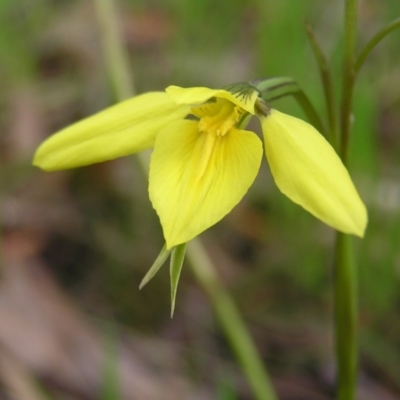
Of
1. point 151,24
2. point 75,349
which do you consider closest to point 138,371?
point 75,349

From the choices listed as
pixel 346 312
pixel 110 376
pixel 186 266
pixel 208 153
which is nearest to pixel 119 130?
pixel 208 153

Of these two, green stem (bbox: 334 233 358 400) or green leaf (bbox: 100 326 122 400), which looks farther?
green leaf (bbox: 100 326 122 400)

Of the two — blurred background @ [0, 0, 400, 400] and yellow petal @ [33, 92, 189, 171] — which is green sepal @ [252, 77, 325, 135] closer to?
yellow petal @ [33, 92, 189, 171]

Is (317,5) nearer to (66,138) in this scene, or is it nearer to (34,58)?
(34,58)

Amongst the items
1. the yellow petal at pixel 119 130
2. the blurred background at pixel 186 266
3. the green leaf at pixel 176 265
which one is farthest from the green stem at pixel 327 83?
the blurred background at pixel 186 266

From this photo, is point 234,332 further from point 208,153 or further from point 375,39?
Result: point 375,39

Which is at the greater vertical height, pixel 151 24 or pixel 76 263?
pixel 151 24

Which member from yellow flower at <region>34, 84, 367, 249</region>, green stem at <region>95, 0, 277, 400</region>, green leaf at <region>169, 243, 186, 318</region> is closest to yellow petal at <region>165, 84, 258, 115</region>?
yellow flower at <region>34, 84, 367, 249</region>
